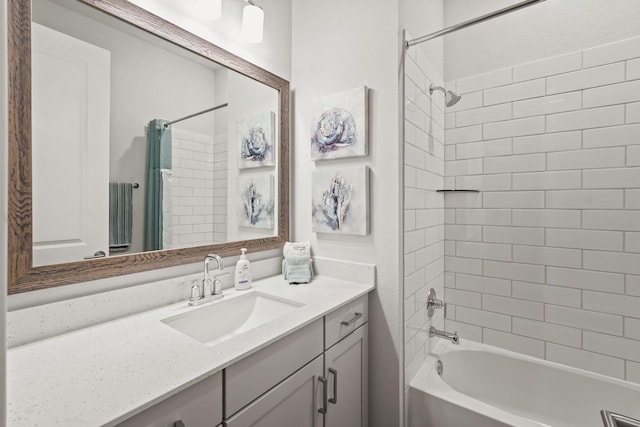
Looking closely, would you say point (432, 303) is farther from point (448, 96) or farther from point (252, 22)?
point (252, 22)

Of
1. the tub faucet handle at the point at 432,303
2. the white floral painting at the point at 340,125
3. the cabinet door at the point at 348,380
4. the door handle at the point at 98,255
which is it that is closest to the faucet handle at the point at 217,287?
the door handle at the point at 98,255

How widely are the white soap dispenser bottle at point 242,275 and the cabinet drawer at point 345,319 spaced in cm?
47

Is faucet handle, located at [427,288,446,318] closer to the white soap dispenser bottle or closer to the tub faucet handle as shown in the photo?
the tub faucet handle

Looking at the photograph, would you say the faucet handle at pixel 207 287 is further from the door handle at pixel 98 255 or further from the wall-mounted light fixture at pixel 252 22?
the wall-mounted light fixture at pixel 252 22

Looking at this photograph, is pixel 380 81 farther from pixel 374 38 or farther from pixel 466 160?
pixel 466 160

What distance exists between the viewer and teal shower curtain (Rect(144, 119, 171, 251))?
3.94 feet

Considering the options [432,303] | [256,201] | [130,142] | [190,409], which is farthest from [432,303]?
[130,142]

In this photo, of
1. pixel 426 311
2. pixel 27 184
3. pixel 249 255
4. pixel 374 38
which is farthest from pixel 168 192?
pixel 426 311

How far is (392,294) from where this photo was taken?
1.46 meters

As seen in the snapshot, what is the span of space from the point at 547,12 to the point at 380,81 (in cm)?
111

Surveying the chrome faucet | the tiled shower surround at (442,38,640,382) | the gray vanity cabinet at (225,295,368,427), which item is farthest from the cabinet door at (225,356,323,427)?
the tiled shower surround at (442,38,640,382)

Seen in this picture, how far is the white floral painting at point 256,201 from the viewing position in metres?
1.60

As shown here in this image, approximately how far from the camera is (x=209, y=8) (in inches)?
51.7

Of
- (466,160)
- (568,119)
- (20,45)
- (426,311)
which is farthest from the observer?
(466,160)
